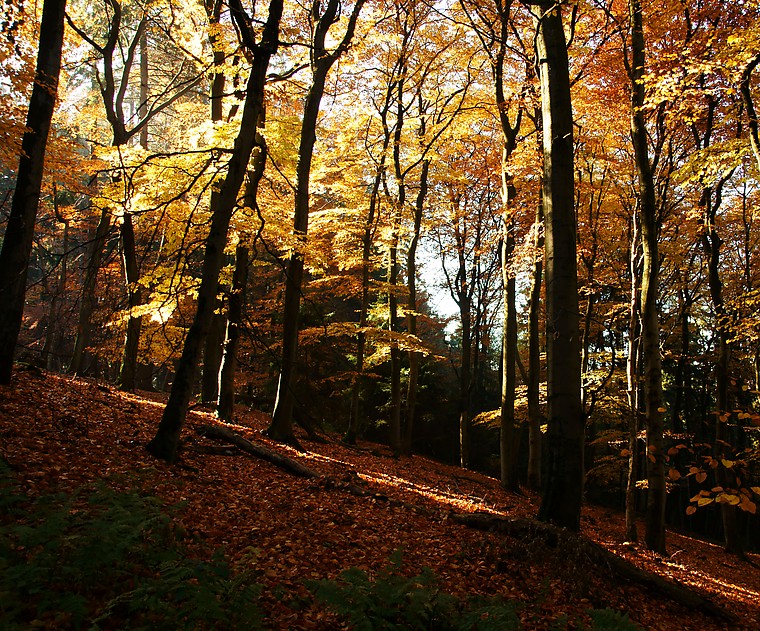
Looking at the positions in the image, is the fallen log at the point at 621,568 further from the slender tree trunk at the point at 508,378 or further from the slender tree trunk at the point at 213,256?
the slender tree trunk at the point at 508,378

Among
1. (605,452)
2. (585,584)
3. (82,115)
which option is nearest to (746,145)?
(585,584)

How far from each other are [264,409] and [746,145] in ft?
64.6

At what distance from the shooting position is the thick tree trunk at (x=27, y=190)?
299 inches

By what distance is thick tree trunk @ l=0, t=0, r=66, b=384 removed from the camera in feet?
25.0

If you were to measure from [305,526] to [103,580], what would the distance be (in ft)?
9.43

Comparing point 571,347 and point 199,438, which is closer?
point 571,347

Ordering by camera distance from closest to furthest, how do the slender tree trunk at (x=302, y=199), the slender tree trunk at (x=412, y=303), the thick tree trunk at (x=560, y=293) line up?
the thick tree trunk at (x=560, y=293) → the slender tree trunk at (x=302, y=199) → the slender tree trunk at (x=412, y=303)

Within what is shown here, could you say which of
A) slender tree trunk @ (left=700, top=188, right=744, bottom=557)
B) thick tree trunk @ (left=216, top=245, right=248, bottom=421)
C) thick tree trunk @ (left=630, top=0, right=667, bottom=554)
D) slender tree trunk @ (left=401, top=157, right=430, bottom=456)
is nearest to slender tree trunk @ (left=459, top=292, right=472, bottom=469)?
slender tree trunk @ (left=401, top=157, right=430, bottom=456)

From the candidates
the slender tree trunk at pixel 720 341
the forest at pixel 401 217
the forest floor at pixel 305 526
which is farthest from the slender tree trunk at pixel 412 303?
the slender tree trunk at pixel 720 341

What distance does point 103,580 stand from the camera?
3355 millimetres

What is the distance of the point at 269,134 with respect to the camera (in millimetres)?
11930

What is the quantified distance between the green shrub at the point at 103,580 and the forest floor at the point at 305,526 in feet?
2.19

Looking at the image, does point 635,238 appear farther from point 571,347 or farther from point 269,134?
point 269,134

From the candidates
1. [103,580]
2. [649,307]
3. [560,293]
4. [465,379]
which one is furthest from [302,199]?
[465,379]
